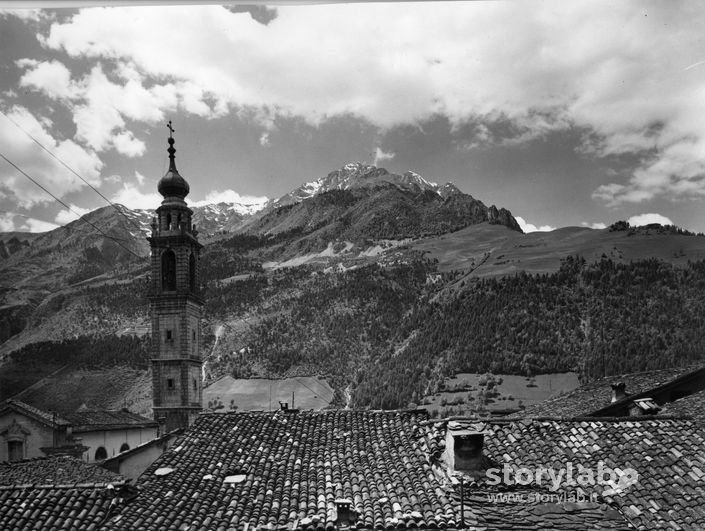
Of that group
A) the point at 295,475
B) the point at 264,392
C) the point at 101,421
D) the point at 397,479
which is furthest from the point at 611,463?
the point at 264,392

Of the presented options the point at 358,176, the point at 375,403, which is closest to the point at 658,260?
the point at 375,403

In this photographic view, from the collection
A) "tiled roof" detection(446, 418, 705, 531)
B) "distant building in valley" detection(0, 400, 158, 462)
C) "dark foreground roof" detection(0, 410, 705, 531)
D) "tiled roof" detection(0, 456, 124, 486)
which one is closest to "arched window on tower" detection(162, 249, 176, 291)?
"distant building in valley" detection(0, 400, 158, 462)

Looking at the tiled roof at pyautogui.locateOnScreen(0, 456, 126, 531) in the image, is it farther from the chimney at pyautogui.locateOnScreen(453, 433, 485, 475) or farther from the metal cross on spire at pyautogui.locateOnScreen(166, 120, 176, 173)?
the metal cross on spire at pyautogui.locateOnScreen(166, 120, 176, 173)

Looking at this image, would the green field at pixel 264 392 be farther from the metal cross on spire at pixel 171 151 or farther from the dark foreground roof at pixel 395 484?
the dark foreground roof at pixel 395 484

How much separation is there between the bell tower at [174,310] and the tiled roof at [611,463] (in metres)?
21.6

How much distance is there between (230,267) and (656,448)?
442ft

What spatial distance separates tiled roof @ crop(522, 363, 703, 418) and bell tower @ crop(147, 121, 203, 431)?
1673 centimetres

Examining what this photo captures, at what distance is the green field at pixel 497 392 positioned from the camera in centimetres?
6750

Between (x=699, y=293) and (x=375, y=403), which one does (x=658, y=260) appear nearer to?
(x=699, y=293)

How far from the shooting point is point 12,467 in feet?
65.3

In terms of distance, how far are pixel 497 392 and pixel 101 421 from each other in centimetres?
4572

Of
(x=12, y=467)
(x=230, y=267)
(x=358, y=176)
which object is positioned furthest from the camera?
(x=358, y=176)

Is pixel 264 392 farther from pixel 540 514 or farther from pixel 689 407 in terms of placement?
pixel 540 514

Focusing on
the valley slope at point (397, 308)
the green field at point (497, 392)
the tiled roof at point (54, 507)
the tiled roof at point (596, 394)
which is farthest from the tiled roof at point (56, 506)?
the green field at point (497, 392)
